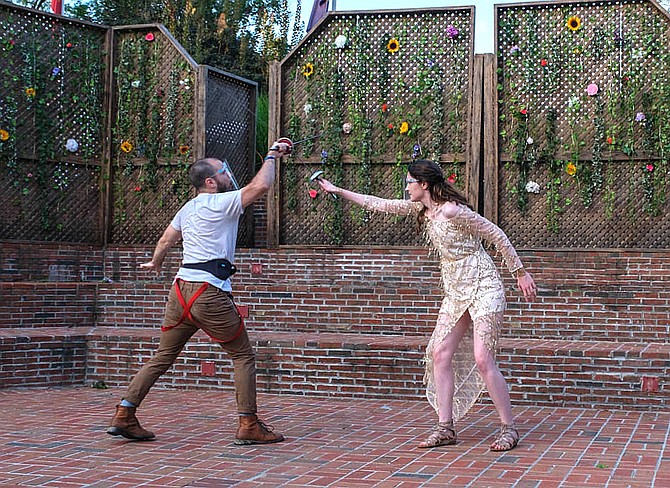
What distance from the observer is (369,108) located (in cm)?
1026

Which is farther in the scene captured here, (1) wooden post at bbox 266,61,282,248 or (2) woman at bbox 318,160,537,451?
(1) wooden post at bbox 266,61,282,248

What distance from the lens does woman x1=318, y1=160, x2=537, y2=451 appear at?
17.8 ft

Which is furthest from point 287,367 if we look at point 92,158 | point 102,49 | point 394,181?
point 102,49

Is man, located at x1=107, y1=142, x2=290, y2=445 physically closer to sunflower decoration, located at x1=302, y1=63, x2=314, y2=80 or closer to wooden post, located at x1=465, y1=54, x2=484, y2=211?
wooden post, located at x1=465, y1=54, x2=484, y2=211

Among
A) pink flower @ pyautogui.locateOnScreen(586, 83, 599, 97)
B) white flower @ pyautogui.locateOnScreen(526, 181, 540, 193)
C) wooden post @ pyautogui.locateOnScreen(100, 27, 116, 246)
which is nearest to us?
pink flower @ pyautogui.locateOnScreen(586, 83, 599, 97)

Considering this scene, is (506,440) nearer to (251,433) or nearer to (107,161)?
(251,433)

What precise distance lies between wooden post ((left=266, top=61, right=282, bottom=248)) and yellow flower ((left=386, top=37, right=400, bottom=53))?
1.25 metres

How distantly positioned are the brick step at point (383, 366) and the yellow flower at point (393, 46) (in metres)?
3.33

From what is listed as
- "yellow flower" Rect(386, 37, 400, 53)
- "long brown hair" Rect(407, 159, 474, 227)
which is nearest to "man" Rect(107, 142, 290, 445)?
"long brown hair" Rect(407, 159, 474, 227)

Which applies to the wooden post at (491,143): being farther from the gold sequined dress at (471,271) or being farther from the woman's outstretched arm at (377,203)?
the gold sequined dress at (471,271)

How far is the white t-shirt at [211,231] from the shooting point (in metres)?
5.51

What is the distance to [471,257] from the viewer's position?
556cm

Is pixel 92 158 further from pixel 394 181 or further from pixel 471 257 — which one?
pixel 471 257

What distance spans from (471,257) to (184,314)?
1.70 metres
